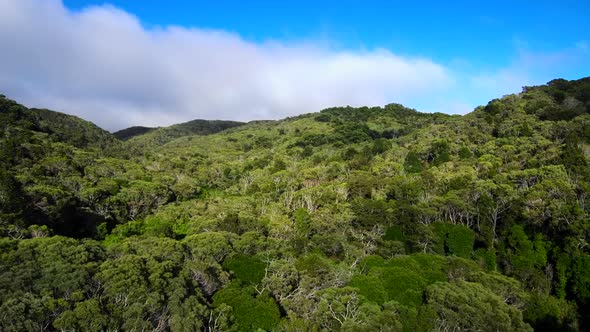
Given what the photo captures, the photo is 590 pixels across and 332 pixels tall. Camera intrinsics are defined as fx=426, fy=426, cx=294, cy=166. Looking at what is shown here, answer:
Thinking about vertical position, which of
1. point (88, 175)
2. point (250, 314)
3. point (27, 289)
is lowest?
point (250, 314)

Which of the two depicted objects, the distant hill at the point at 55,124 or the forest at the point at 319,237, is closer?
the forest at the point at 319,237

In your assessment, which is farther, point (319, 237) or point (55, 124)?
point (55, 124)

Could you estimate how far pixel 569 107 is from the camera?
233 ft

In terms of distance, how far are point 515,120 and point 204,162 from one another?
61437 millimetres

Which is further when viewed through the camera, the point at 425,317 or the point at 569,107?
the point at 569,107

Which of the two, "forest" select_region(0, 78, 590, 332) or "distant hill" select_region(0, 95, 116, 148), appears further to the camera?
"distant hill" select_region(0, 95, 116, 148)

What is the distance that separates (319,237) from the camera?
40.1 meters

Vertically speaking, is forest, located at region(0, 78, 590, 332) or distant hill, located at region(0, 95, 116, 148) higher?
distant hill, located at region(0, 95, 116, 148)

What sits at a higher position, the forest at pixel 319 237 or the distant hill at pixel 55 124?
the distant hill at pixel 55 124

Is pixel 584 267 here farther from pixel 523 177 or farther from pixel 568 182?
pixel 523 177

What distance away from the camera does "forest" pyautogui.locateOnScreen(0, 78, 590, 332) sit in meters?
24.4

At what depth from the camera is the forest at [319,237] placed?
24.4 meters

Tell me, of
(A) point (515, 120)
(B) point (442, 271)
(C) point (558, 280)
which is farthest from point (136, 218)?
(A) point (515, 120)

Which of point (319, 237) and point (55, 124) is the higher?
point (55, 124)
